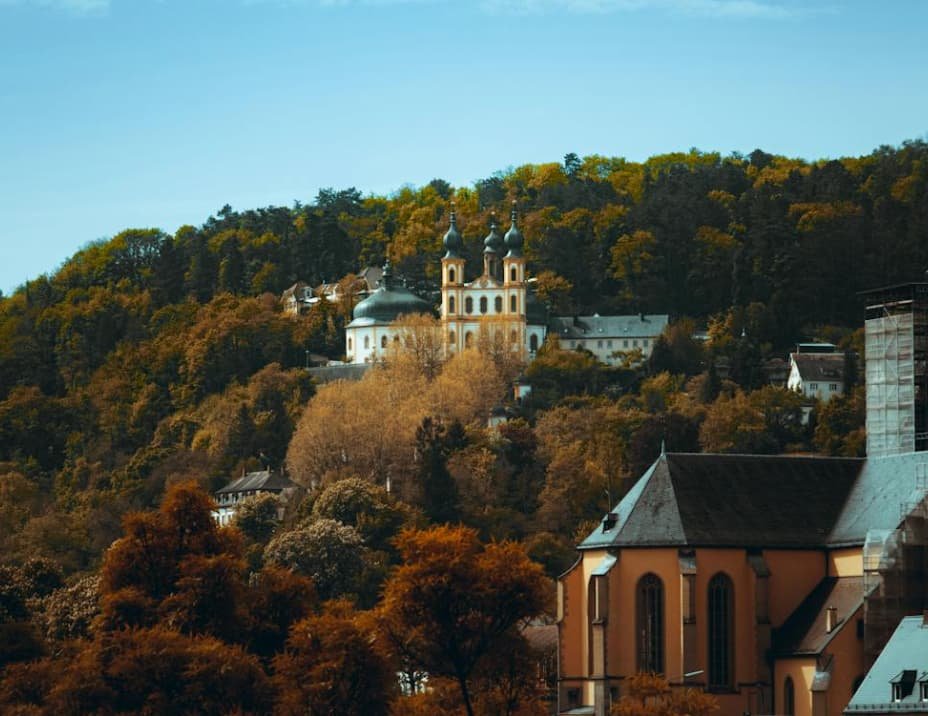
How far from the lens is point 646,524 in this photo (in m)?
83.1

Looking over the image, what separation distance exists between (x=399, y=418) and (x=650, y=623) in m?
67.6

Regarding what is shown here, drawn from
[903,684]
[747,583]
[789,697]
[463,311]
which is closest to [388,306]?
[463,311]

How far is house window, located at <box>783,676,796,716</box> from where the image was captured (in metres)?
80.6

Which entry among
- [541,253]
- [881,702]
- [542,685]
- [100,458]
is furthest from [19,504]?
[881,702]

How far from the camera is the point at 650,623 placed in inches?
3241

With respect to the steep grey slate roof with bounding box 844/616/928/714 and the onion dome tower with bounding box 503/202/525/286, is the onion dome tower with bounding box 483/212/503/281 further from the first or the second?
the steep grey slate roof with bounding box 844/616/928/714

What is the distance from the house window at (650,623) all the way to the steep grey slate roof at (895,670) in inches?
317

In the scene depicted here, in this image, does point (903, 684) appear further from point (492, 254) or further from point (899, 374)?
point (492, 254)

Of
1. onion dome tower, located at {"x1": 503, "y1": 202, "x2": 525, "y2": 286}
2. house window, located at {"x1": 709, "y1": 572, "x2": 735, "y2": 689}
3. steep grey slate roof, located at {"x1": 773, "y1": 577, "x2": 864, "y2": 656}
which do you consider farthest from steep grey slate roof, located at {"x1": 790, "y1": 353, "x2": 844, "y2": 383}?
house window, located at {"x1": 709, "y1": 572, "x2": 735, "y2": 689}

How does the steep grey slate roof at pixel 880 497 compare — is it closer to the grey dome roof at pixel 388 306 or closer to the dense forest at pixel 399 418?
the dense forest at pixel 399 418

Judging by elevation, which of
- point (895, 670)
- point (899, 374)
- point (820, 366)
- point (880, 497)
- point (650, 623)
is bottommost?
point (895, 670)

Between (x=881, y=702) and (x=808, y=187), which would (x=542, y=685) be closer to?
(x=881, y=702)

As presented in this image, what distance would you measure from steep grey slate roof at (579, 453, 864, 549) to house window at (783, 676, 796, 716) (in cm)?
453

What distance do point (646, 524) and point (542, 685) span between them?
741cm
